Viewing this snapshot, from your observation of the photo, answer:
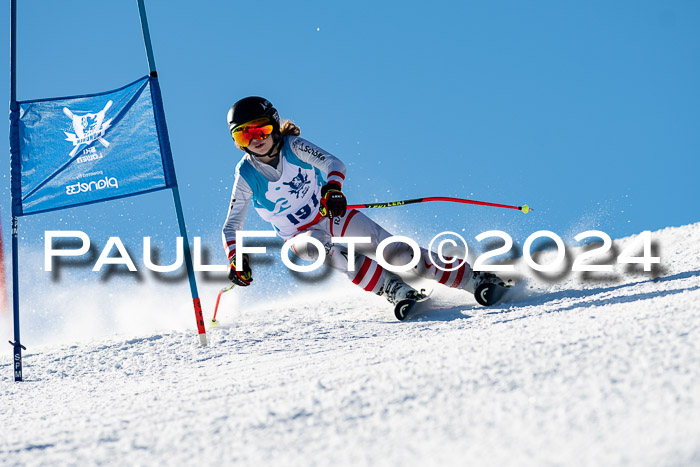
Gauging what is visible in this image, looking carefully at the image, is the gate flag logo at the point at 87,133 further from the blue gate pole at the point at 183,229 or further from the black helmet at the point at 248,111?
the black helmet at the point at 248,111

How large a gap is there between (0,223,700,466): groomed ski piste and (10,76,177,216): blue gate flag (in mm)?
1713

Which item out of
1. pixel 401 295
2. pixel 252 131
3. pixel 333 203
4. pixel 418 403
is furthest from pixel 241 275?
pixel 418 403

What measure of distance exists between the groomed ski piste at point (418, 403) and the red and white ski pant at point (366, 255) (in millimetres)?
1037

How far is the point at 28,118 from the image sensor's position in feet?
16.9

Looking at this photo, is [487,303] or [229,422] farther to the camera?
[487,303]

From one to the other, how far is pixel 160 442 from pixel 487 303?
3392 mm

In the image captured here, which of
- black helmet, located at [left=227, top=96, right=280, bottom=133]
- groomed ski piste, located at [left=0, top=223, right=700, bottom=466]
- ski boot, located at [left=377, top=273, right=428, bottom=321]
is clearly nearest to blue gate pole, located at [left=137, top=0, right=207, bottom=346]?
black helmet, located at [left=227, top=96, right=280, bottom=133]

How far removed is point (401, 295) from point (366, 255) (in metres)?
0.48

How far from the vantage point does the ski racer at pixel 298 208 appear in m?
4.92

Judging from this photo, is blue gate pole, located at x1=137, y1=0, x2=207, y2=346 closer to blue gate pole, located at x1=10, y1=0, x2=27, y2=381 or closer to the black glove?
the black glove

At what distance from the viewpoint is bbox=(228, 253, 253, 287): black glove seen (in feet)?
16.4

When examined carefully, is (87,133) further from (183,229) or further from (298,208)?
(298,208)

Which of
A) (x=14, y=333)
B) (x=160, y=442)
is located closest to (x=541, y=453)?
(x=160, y=442)

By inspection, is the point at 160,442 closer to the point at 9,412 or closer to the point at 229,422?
the point at 229,422
